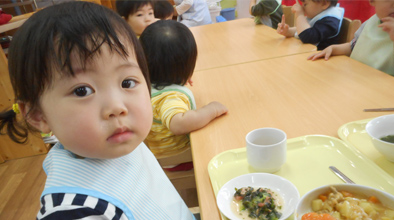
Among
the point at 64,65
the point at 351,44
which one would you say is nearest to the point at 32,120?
the point at 64,65

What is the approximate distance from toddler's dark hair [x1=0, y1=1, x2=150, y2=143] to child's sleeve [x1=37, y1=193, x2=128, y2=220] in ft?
0.64

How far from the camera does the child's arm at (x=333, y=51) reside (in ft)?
4.67

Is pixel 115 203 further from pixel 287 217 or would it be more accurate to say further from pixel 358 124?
pixel 358 124

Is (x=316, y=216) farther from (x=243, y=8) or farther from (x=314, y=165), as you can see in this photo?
(x=243, y=8)

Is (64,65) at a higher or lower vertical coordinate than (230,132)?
higher

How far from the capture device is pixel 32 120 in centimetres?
57

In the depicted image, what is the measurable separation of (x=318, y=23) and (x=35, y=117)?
77.4 inches

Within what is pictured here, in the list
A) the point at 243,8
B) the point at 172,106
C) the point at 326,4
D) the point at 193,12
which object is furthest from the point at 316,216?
the point at 243,8

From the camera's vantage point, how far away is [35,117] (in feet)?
1.87

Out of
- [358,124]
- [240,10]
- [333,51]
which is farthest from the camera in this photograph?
[240,10]

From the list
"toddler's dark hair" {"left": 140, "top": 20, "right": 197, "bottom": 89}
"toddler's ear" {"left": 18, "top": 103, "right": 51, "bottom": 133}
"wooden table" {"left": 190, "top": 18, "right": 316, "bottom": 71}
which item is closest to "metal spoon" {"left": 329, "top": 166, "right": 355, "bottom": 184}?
"toddler's ear" {"left": 18, "top": 103, "right": 51, "bottom": 133}

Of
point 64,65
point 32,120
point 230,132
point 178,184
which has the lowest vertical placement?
point 178,184

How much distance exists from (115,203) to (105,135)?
14 centimetres

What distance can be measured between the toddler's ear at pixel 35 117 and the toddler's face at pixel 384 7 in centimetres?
155
